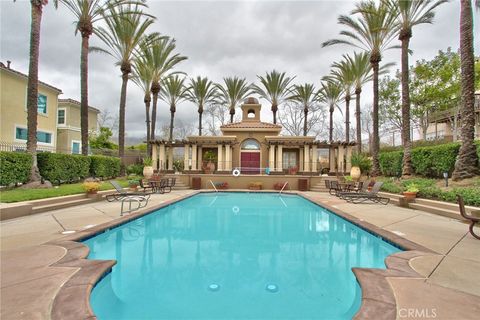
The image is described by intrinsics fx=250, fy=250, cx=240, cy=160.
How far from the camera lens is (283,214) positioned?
10.7 metres

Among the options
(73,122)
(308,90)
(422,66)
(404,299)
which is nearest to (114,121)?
(73,122)

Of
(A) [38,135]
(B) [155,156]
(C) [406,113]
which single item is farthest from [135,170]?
(C) [406,113]

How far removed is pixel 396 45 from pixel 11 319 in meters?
23.8

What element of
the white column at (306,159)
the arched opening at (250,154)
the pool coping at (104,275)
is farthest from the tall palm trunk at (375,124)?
the pool coping at (104,275)

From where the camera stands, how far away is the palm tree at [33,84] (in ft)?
40.2

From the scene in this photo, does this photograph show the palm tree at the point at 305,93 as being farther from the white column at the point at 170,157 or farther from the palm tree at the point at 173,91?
the white column at the point at 170,157

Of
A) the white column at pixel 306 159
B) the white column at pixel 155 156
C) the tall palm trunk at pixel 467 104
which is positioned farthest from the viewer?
the white column at pixel 155 156

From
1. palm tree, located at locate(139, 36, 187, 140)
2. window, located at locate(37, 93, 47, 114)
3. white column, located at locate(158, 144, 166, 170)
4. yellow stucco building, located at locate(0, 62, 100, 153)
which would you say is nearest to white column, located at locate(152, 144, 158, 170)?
white column, located at locate(158, 144, 166, 170)

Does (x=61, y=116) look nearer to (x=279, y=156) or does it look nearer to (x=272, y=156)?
(x=272, y=156)

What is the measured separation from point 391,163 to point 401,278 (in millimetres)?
17622

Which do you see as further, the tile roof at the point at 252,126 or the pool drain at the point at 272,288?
the tile roof at the point at 252,126

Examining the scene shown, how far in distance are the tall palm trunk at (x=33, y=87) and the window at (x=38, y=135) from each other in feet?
A: 32.5

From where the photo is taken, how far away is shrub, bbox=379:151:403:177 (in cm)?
1778

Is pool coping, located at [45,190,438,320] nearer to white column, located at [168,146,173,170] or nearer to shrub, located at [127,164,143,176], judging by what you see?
shrub, located at [127,164,143,176]
